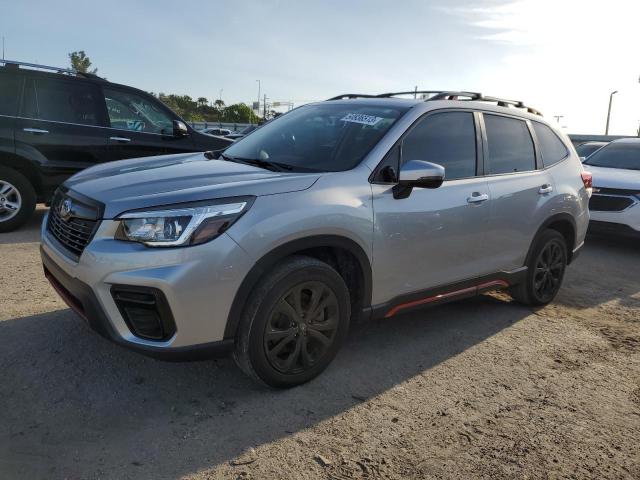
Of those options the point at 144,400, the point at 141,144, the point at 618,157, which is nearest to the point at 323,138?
the point at 144,400

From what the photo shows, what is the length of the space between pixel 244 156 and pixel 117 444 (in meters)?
2.14

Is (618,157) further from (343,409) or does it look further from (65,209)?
(65,209)

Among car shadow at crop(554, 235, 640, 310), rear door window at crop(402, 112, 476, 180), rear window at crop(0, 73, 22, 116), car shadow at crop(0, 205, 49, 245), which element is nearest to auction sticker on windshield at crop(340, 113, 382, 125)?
rear door window at crop(402, 112, 476, 180)

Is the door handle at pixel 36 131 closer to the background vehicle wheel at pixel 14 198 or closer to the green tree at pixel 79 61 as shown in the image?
the background vehicle wheel at pixel 14 198

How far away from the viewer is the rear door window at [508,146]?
4.29 m

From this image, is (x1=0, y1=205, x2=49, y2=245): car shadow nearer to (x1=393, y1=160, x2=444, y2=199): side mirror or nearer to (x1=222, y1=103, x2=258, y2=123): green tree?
(x1=393, y1=160, x2=444, y2=199): side mirror

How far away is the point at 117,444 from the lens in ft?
8.57

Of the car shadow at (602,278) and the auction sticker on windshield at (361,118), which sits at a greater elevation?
the auction sticker on windshield at (361,118)

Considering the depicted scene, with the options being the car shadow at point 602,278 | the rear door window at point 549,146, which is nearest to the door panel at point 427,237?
the rear door window at point 549,146

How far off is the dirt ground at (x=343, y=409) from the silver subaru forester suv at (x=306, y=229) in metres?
0.36

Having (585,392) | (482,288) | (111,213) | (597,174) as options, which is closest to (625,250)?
(597,174)

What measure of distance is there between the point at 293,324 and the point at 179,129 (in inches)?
198

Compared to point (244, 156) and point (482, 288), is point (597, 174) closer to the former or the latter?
point (482, 288)

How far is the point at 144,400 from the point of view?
302 centimetres
